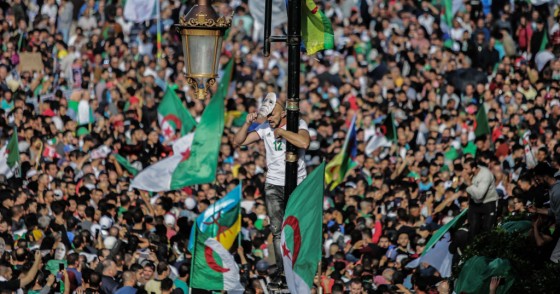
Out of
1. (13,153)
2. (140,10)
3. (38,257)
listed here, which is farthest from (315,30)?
(140,10)

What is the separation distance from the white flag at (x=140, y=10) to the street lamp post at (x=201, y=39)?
20203 millimetres

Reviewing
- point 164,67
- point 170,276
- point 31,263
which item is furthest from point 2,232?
point 164,67

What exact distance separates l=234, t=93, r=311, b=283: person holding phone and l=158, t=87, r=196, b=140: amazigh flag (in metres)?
11.2

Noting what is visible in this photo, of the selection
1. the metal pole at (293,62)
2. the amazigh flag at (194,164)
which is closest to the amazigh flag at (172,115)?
the amazigh flag at (194,164)

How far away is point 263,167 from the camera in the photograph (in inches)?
966

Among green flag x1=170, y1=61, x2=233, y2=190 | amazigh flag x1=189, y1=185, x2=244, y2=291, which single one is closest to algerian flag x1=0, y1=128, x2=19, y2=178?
green flag x1=170, y1=61, x2=233, y2=190

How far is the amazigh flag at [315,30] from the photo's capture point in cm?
1419

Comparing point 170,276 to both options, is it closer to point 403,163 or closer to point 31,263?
point 31,263

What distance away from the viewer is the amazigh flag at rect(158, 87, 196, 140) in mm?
26683

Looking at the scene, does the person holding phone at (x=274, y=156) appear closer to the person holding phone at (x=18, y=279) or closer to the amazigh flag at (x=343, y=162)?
the person holding phone at (x=18, y=279)

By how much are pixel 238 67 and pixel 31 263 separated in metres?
13.1

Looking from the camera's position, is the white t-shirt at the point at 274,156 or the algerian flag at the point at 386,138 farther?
the algerian flag at the point at 386,138

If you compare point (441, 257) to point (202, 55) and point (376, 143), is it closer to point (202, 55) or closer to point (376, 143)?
point (202, 55)

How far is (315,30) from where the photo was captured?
1421 cm
